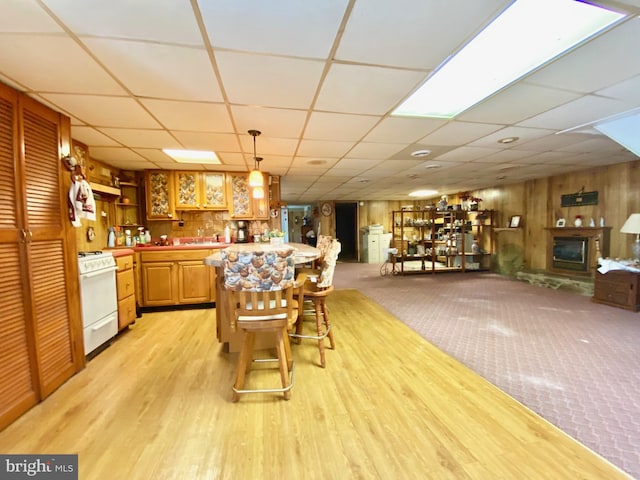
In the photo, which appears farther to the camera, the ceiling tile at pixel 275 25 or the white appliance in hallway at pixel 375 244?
the white appliance in hallway at pixel 375 244

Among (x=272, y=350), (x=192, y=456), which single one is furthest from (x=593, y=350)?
(x=192, y=456)

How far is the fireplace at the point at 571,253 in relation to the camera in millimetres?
4816

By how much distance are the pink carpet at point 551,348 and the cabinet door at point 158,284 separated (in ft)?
10.3

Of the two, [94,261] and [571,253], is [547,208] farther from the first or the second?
[94,261]

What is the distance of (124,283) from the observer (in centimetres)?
311

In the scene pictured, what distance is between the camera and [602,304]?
3.90 meters

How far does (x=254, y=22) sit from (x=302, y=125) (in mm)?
1278

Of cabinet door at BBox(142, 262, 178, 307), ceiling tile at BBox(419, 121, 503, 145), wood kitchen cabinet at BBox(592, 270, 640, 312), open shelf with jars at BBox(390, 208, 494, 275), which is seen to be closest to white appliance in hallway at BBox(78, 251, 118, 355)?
cabinet door at BBox(142, 262, 178, 307)

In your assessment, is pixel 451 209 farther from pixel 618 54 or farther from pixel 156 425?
pixel 156 425

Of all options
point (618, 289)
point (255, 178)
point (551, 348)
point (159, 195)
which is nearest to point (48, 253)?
point (255, 178)

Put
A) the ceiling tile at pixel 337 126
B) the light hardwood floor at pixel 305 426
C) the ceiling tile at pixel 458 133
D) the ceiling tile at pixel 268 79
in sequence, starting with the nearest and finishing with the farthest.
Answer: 1. the light hardwood floor at pixel 305 426
2. the ceiling tile at pixel 268 79
3. the ceiling tile at pixel 337 126
4. the ceiling tile at pixel 458 133

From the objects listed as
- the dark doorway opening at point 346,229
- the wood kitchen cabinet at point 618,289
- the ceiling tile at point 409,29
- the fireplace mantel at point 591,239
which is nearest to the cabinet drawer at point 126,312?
the ceiling tile at point 409,29

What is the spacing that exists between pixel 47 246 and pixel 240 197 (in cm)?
275

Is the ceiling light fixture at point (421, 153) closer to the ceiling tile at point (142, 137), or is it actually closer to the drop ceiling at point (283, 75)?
the drop ceiling at point (283, 75)
